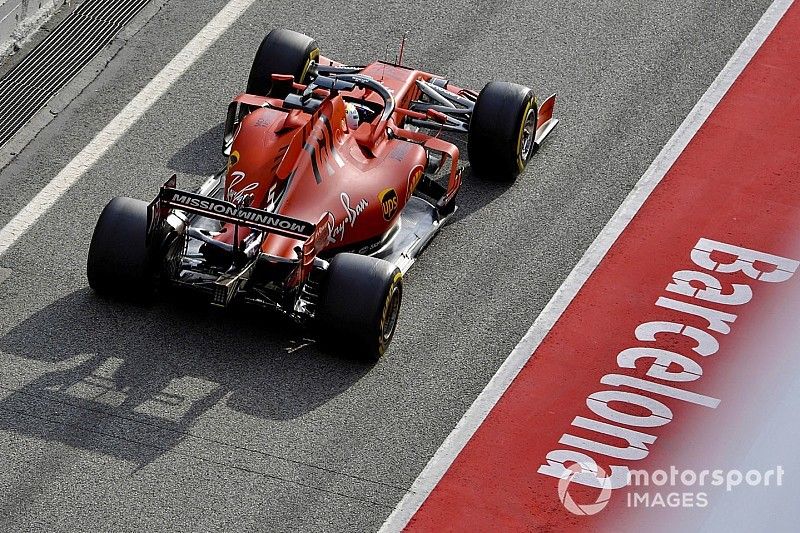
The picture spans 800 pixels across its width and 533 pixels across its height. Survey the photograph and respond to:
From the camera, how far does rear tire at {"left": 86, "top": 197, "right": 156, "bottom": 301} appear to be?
1258cm

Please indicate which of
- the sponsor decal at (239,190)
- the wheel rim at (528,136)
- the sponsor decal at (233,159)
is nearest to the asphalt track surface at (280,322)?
the wheel rim at (528,136)

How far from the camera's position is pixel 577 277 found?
45.3ft

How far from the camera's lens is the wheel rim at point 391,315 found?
1250cm

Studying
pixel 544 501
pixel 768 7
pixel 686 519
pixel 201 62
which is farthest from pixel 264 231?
pixel 768 7

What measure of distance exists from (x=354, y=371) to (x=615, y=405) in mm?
1953

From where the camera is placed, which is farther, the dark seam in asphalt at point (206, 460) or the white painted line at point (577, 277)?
the white painted line at point (577, 277)

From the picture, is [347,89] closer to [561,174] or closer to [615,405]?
[561,174]

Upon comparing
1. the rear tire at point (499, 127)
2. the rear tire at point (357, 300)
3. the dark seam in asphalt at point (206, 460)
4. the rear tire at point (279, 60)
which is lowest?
the dark seam in asphalt at point (206, 460)

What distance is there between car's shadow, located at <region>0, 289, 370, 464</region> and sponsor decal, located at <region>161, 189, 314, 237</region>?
3.66 feet

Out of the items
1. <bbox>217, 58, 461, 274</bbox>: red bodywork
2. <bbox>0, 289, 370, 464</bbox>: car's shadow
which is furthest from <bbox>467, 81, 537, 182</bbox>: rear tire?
<bbox>0, 289, 370, 464</bbox>: car's shadow

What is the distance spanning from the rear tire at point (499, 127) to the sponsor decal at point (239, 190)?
7.94 feet

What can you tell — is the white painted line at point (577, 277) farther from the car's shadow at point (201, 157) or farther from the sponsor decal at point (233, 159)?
the car's shadow at point (201, 157)

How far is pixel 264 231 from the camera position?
12117mm

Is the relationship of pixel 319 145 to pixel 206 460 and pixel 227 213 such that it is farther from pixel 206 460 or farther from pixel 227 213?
pixel 206 460
